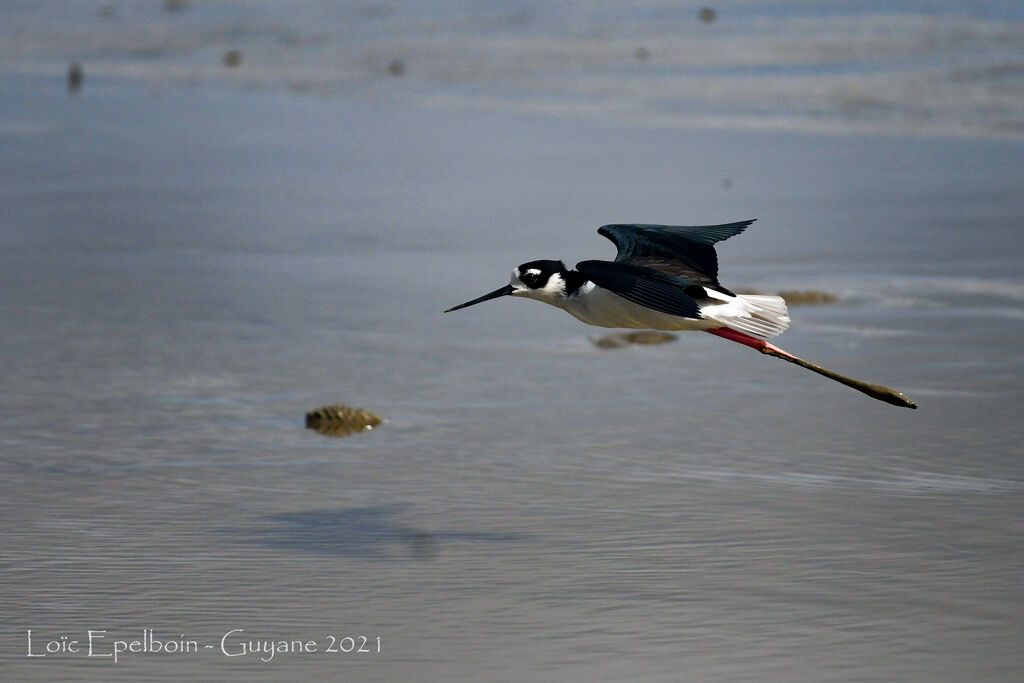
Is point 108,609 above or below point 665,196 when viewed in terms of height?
below

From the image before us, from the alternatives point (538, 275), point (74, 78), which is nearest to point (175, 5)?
point (74, 78)

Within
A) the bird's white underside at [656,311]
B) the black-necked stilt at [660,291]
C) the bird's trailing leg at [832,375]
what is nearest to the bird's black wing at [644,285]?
the black-necked stilt at [660,291]

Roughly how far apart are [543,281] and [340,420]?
1319mm

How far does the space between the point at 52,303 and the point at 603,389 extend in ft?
11.1

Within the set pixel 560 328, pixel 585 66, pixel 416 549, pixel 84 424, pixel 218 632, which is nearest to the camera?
pixel 218 632

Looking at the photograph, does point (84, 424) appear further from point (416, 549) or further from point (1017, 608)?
point (1017, 608)

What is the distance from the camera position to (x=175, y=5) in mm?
23156

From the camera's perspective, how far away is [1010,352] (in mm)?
7996

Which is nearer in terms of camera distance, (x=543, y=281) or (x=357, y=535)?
(x=357, y=535)

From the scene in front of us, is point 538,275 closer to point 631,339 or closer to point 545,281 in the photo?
point 545,281

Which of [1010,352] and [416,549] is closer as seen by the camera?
[416,549]

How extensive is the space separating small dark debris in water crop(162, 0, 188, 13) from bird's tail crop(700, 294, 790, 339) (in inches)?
703

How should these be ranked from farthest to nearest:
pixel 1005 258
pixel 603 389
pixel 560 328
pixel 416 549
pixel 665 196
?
1. pixel 665 196
2. pixel 1005 258
3. pixel 560 328
4. pixel 603 389
5. pixel 416 549

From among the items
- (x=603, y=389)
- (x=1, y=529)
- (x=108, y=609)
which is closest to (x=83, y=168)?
(x=603, y=389)
